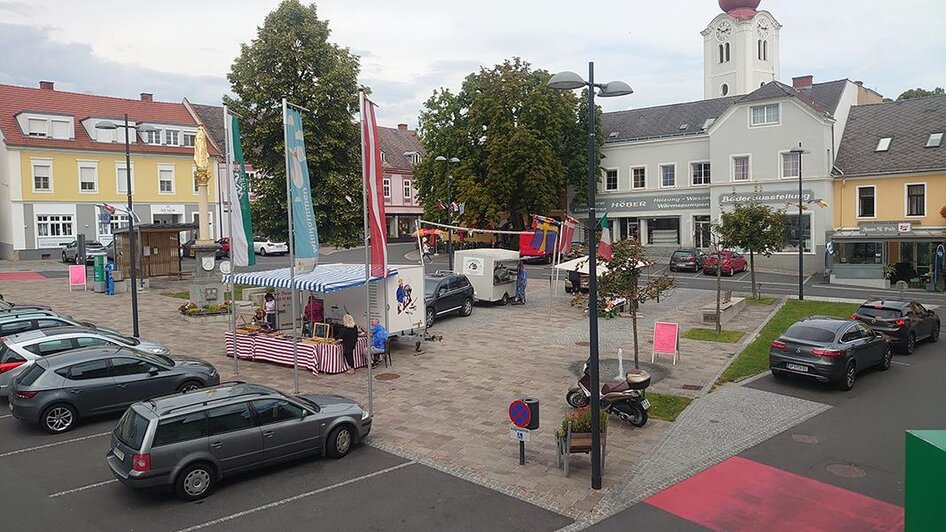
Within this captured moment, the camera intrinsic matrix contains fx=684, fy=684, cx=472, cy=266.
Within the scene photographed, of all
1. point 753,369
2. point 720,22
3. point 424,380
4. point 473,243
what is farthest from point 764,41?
point 424,380

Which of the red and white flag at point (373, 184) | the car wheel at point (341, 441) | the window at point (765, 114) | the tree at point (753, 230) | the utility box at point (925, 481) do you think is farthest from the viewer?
the window at point (765, 114)

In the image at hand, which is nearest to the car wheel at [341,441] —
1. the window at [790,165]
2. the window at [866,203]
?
the window at [790,165]

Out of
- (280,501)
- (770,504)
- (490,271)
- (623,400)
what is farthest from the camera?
(490,271)

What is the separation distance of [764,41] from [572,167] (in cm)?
2934

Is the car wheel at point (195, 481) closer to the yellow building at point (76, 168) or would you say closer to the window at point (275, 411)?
the window at point (275, 411)

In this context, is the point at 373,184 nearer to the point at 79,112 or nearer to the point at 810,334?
the point at 810,334

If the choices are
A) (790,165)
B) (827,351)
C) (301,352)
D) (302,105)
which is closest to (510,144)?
(790,165)

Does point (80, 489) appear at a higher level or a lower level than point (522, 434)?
lower

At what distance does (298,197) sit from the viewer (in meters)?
15.7

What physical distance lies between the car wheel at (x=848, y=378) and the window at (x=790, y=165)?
29138mm

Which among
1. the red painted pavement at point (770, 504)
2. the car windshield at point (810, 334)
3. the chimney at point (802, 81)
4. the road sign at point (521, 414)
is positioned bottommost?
the red painted pavement at point (770, 504)

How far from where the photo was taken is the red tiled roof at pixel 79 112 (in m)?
47.2

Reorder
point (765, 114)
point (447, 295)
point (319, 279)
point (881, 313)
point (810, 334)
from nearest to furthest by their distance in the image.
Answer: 1. point (810, 334)
2. point (319, 279)
3. point (881, 313)
4. point (447, 295)
5. point (765, 114)

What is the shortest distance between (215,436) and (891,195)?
41.4 m
